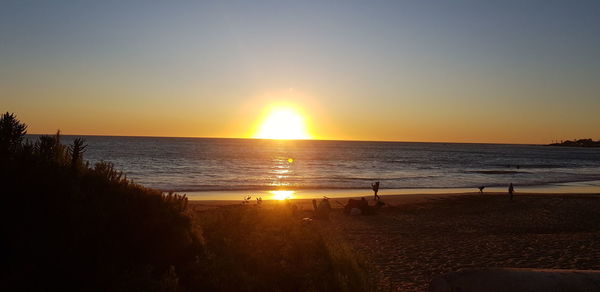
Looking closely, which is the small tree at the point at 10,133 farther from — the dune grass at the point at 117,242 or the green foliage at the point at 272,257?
the green foliage at the point at 272,257

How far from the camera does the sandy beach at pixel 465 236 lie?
11633 mm

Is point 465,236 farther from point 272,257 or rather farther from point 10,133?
point 10,133

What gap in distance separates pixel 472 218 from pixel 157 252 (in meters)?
18.1

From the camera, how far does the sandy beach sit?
11633mm

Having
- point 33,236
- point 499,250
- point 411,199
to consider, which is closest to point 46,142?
point 33,236

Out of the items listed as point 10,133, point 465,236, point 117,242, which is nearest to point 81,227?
point 117,242

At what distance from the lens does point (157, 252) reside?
215 inches

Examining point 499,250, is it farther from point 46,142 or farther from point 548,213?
point 46,142

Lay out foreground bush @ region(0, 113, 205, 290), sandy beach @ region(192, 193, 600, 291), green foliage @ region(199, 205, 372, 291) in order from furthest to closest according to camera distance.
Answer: sandy beach @ region(192, 193, 600, 291)
green foliage @ region(199, 205, 372, 291)
foreground bush @ region(0, 113, 205, 290)

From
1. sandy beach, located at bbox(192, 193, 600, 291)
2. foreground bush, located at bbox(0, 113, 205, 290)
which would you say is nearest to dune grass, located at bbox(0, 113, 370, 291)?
foreground bush, located at bbox(0, 113, 205, 290)

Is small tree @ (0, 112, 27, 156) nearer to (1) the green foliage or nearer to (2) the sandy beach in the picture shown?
(1) the green foliage

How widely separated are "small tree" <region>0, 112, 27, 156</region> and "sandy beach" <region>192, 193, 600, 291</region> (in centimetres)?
596

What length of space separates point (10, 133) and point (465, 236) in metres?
14.3

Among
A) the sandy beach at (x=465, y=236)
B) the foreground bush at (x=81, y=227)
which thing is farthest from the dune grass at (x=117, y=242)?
the sandy beach at (x=465, y=236)
